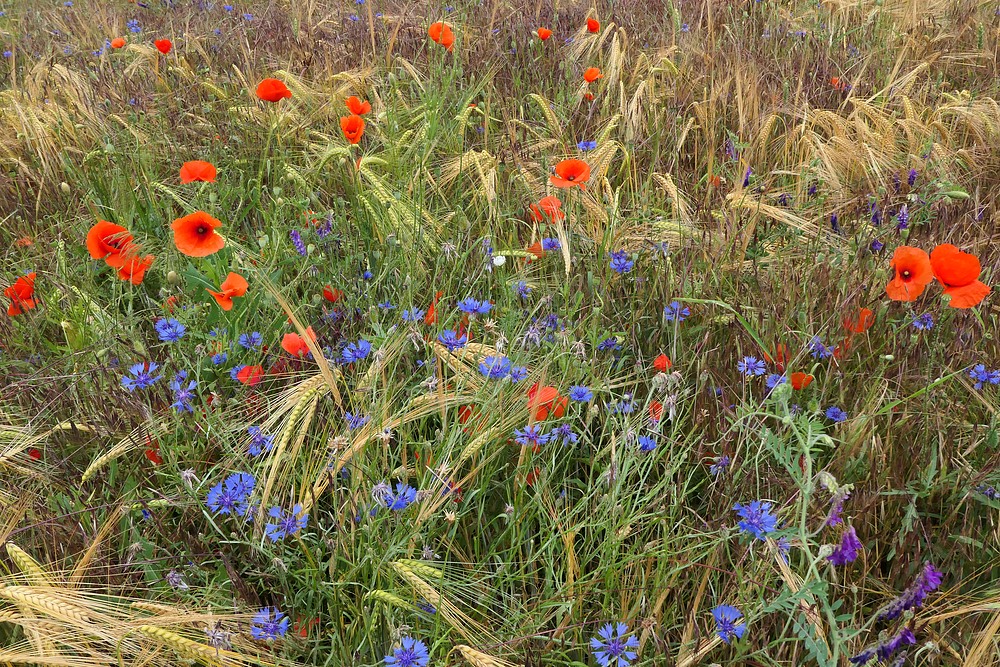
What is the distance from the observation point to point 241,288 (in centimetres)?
175

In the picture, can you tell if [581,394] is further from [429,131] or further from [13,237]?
[13,237]

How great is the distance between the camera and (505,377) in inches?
55.8

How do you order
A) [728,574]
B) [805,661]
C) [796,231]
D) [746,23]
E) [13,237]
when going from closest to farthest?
1. [805,661]
2. [728,574]
3. [796,231]
4. [13,237]
5. [746,23]

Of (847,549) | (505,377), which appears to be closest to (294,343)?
(505,377)

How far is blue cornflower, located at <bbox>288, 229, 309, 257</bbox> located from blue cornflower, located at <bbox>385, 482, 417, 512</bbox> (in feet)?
3.13

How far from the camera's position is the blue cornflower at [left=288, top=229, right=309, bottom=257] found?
211 cm

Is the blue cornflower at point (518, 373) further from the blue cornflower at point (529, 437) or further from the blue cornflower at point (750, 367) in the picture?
the blue cornflower at point (750, 367)

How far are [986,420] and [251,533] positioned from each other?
5.01 feet

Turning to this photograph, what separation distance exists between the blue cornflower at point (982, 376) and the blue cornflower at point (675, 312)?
0.61 meters

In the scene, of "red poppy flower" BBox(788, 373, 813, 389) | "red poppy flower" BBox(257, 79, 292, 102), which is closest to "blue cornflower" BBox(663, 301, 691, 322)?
"red poppy flower" BBox(788, 373, 813, 389)

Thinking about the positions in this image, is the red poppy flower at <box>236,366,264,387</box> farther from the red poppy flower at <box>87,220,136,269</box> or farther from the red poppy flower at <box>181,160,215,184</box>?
the red poppy flower at <box>181,160,215,184</box>

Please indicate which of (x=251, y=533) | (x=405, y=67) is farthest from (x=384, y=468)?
(x=405, y=67)

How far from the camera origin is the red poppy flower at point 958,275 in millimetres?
1539

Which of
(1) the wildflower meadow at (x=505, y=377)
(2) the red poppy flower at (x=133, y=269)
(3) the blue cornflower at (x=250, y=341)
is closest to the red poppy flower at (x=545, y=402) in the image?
(1) the wildflower meadow at (x=505, y=377)
